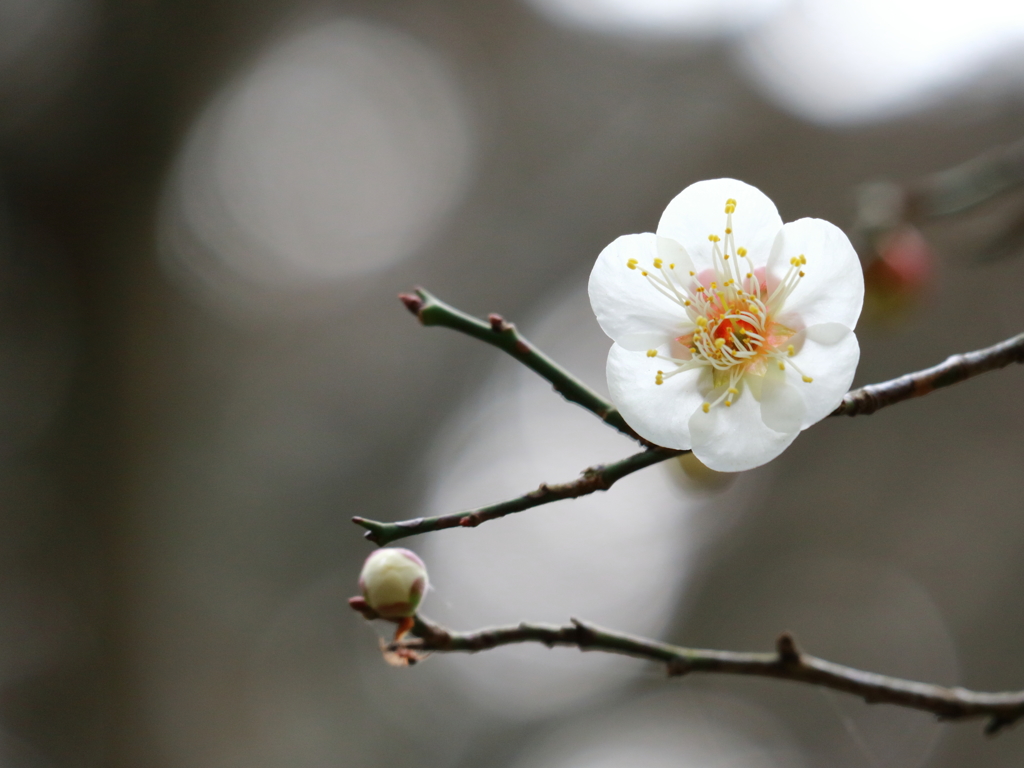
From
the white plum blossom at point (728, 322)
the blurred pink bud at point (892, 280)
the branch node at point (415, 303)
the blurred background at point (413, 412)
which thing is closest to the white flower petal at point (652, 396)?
the white plum blossom at point (728, 322)

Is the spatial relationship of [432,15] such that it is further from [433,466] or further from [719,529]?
[719,529]

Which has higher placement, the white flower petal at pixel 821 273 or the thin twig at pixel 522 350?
the white flower petal at pixel 821 273

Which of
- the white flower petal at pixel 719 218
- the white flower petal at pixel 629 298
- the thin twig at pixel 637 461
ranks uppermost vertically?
the white flower petal at pixel 719 218

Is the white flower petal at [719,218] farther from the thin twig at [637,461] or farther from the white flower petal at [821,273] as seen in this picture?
the thin twig at [637,461]

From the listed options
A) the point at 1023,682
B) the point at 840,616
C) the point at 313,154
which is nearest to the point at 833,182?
the point at 840,616

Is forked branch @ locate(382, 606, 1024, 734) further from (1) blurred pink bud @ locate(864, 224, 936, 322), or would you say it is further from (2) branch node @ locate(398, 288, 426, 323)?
(1) blurred pink bud @ locate(864, 224, 936, 322)

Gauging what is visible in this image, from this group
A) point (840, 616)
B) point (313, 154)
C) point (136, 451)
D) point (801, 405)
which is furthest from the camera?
point (313, 154)

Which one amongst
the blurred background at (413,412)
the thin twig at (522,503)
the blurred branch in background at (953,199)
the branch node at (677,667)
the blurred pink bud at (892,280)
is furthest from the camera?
the blurred background at (413,412)
